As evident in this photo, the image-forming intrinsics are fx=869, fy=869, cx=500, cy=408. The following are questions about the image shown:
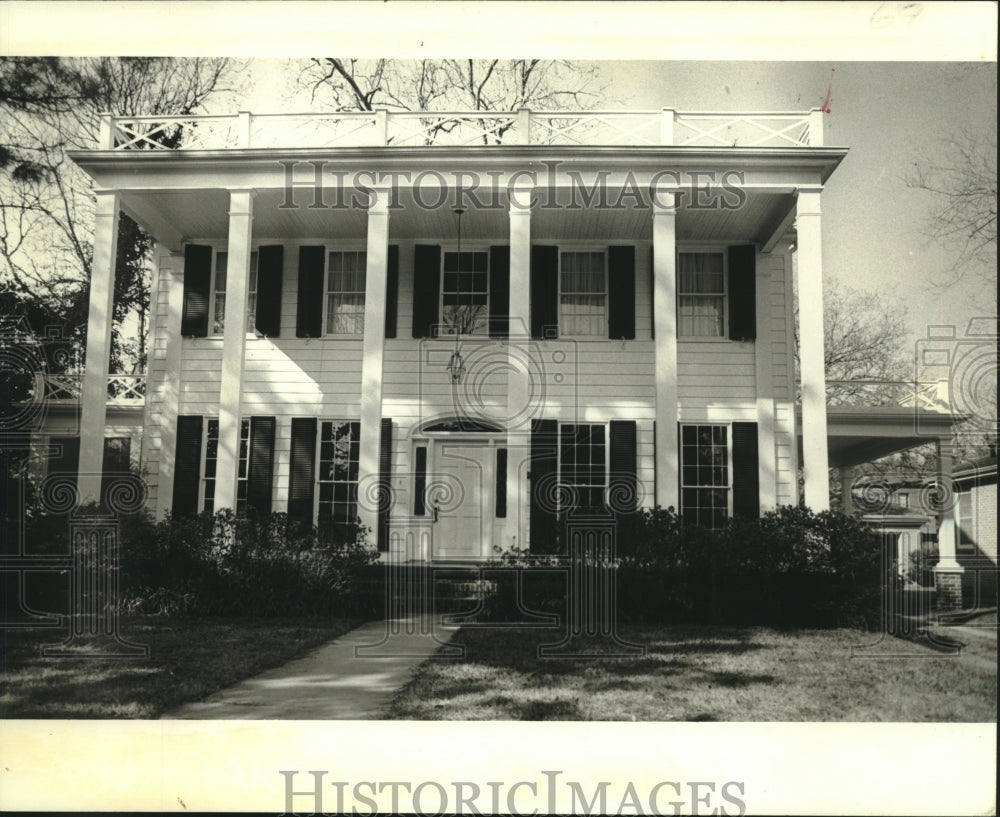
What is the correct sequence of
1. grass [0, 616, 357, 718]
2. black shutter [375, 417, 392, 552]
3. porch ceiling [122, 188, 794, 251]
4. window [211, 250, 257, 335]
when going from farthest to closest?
window [211, 250, 257, 335] < black shutter [375, 417, 392, 552] < porch ceiling [122, 188, 794, 251] < grass [0, 616, 357, 718]

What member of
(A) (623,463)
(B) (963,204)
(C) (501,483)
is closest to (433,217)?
(C) (501,483)

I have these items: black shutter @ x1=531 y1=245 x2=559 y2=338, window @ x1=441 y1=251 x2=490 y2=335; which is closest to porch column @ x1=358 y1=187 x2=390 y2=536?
window @ x1=441 y1=251 x2=490 y2=335

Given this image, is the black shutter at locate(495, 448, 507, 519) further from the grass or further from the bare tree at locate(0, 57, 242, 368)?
the bare tree at locate(0, 57, 242, 368)

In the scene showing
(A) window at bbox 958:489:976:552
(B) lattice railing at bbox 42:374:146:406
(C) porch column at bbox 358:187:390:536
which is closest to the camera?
(C) porch column at bbox 358:187:390:536

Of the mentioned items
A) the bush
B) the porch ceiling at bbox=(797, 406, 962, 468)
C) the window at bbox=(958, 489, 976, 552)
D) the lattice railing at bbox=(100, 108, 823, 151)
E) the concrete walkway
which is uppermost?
the lattice railing at bbox=(100, 108, 823, 151)

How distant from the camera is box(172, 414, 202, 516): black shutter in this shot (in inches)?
511

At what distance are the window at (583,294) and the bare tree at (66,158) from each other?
6.68m

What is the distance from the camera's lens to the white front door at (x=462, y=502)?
41.6 feet

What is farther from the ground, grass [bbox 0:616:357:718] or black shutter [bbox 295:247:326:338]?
black shutter [bbox 295:247:326:338]

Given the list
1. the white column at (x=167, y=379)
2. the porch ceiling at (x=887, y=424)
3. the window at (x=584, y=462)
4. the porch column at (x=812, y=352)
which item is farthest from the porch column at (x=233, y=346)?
the porch ceiling at (x=887, y=424)

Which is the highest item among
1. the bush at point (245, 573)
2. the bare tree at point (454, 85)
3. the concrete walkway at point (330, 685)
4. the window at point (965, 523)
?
the bare tree at point (454, 85)

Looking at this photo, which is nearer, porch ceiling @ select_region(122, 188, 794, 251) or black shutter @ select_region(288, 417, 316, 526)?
porch ceiling @ select_region(122, 188, 794, 251)

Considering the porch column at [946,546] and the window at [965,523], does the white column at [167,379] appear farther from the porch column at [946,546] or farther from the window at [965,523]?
the window at [965,523]

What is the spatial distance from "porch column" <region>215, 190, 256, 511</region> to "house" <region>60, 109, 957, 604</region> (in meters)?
0.03
